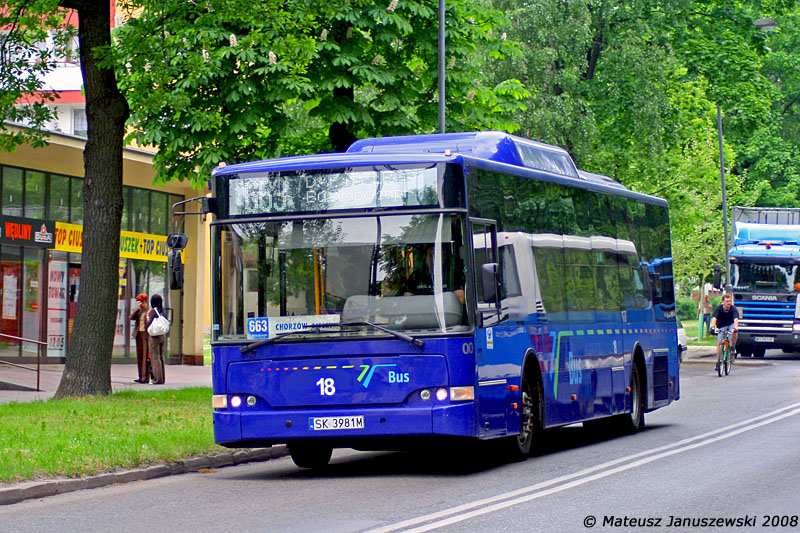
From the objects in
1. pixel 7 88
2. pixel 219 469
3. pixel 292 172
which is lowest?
pixel 219 469

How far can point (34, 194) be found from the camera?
100ft

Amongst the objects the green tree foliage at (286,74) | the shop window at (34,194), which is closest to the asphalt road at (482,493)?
the green tree foliage at (286,74)

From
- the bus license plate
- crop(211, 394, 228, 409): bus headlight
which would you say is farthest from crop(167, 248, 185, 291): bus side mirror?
the bus license plate

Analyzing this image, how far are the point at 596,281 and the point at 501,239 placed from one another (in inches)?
131

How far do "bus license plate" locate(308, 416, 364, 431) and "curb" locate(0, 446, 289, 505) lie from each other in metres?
1.95

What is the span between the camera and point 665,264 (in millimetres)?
20531

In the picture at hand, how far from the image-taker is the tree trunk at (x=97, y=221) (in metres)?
20.8

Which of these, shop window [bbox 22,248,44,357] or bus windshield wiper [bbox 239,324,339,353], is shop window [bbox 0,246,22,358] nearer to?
shop window [bbox 22,248,44,357]

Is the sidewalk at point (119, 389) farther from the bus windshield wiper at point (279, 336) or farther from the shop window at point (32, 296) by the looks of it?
the bus windshield wiper at point (279, 336)

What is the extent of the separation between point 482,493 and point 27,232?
2122 cm

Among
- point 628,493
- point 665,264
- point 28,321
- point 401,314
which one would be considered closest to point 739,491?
point 628,493

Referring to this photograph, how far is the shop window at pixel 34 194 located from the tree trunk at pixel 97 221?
9697 mm

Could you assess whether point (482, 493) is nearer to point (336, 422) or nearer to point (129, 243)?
point (336, 422)

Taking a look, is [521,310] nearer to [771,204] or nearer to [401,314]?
[401,314]
